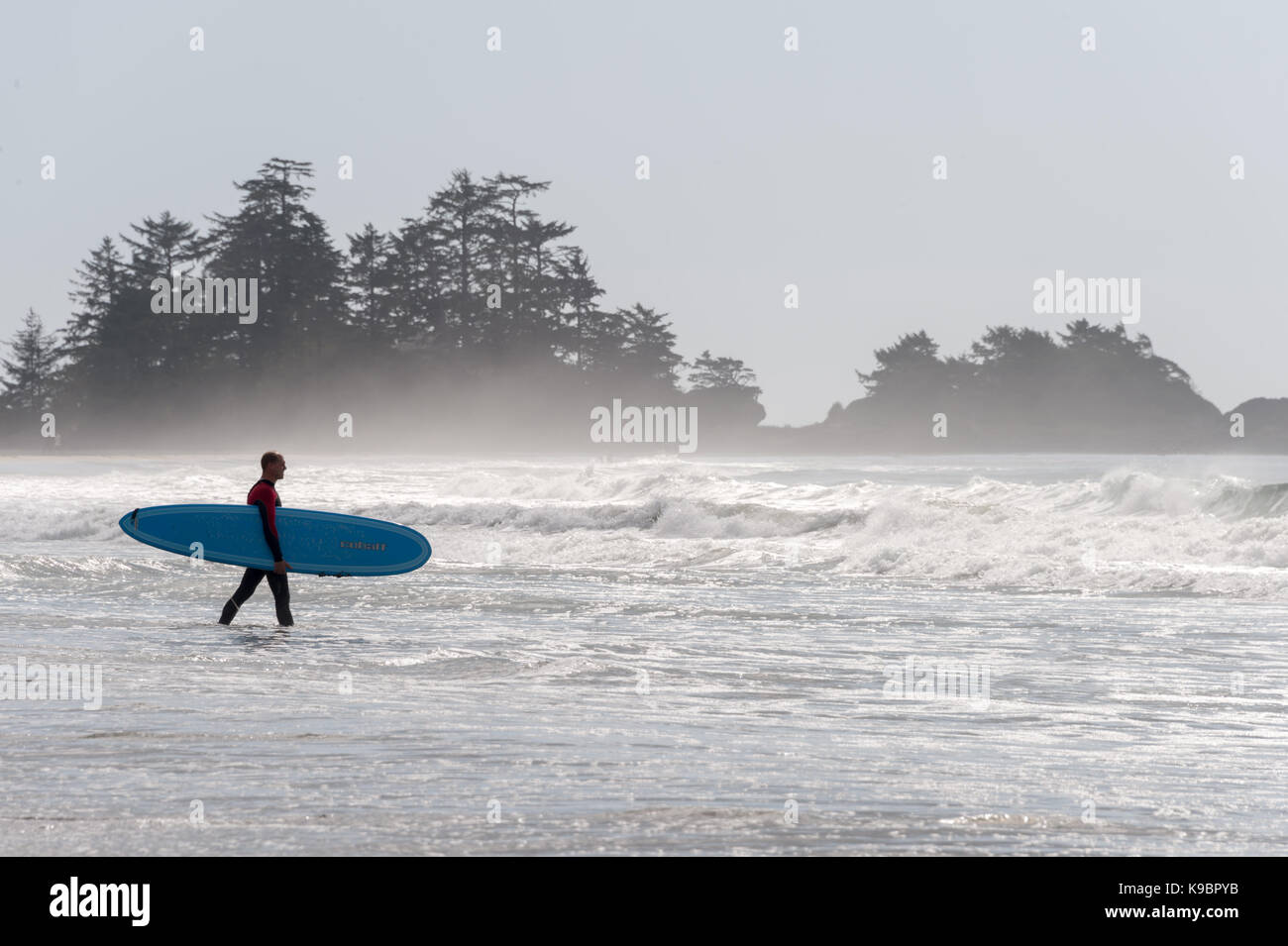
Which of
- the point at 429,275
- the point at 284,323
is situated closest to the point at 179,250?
the point at 284,323

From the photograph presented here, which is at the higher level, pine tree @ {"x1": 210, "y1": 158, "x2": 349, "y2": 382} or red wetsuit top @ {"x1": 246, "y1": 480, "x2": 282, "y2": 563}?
pine tree @ {"x1": 210, "y1": 158, "x2": 349, "y2": 382}

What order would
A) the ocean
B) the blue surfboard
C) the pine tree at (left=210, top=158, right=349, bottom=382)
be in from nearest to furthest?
the ocean
the blue surfboard
the pine tree at (left=210, top=158, right=349, bottom=382)

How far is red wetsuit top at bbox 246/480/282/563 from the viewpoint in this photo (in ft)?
35.7

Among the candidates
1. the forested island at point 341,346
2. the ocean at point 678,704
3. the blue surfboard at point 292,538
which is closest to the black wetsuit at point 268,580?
the ocean at point 678,704

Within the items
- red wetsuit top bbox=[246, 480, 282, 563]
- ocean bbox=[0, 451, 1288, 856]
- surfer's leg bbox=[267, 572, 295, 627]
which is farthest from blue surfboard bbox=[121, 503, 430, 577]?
surfer's leg bbox=[267, 572, 295, 627]

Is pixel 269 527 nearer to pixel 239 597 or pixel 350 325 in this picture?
pixel 239 597

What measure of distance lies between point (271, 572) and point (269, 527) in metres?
0.36

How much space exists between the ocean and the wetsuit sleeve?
0.61 meters

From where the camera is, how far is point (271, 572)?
1109 cm

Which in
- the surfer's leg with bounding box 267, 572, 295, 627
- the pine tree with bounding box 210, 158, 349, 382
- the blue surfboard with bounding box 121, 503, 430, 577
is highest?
the pine tree with bounding box 210, 158, 349, 382

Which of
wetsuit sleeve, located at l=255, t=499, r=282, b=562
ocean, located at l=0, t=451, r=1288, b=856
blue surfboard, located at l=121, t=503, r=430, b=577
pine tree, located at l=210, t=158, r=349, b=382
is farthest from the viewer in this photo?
pine tree, located at l=210, t=158, r=349, b=382

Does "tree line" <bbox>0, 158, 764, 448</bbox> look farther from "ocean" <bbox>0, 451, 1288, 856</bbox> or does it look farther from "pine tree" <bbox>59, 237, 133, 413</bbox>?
"ocean" <bbox>0, 451, 1288, 856</bbox>
